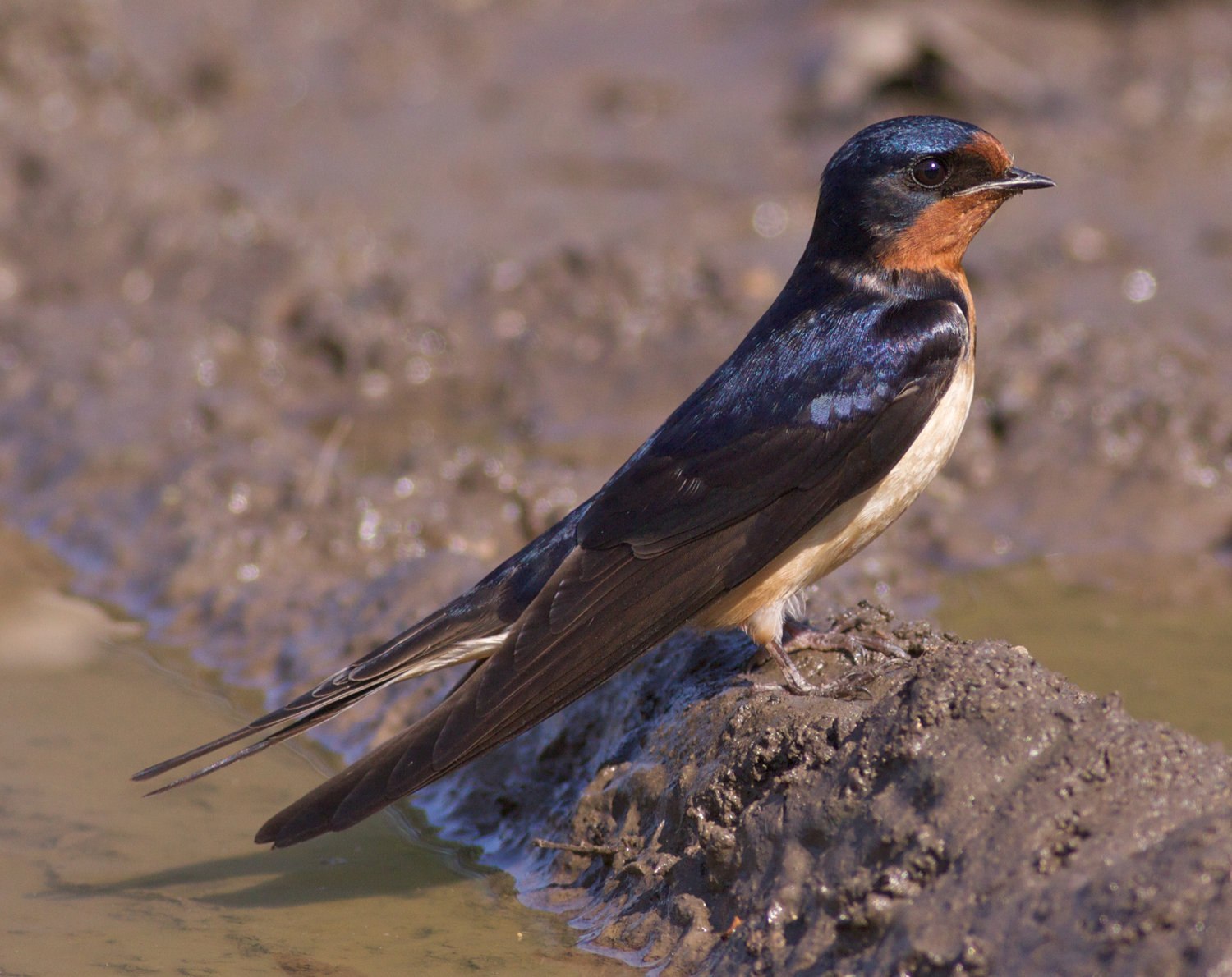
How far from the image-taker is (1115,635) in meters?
4.53

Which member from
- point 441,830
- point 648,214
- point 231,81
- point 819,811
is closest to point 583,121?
point 648,214

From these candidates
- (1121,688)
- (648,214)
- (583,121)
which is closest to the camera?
(1121,688)

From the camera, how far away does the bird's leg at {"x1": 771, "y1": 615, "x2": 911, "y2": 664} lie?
132 inches

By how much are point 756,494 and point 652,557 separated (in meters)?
0.28

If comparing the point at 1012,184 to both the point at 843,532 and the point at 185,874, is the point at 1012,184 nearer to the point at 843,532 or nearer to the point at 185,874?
the point at 843,532

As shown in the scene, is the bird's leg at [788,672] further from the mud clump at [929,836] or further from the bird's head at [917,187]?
the bird's head at [917,187]

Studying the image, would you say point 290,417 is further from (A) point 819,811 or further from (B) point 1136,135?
(B) point 1136,135

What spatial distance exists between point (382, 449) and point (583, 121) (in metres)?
3.00

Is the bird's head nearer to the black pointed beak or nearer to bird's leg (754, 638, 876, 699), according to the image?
the black pointed beak

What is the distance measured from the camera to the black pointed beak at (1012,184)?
3.64 m

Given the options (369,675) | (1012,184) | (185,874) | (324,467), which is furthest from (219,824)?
(1012,184)

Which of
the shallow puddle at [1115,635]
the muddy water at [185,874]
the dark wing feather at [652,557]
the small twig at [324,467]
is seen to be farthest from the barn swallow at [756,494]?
the small twig at [324,467]

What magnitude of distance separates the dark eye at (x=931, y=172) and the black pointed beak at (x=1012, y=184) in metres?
0.06

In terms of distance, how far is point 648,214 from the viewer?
281 inches
